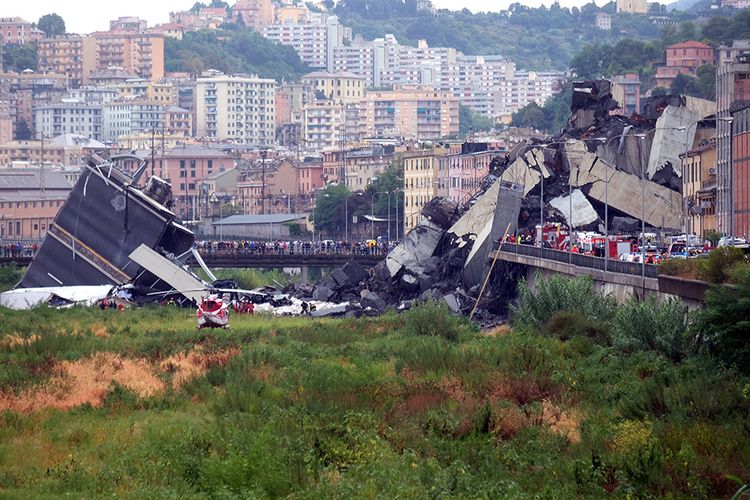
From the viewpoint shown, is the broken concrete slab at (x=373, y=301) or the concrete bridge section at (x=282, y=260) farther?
the concrete bridge section at (x=282, y=260)

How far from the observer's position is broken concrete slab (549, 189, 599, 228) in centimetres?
8756

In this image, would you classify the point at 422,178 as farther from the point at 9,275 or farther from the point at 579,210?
the point at 579,210

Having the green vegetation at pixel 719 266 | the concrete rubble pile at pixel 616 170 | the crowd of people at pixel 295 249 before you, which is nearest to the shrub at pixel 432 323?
the green vegetation at pixel 719 266

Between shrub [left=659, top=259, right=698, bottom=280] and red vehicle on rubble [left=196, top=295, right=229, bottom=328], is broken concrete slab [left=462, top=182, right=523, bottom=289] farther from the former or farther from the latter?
shrub [left=659, top=259, right=698, bottom=280]

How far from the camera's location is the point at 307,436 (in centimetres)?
3769

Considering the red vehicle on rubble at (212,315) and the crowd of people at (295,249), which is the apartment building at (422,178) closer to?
the crowd of people at (295,249)

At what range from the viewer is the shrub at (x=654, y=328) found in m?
48.7

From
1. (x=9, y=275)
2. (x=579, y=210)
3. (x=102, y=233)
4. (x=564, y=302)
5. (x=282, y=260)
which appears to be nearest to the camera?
(x=564, y=302)

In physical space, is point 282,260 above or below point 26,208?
above

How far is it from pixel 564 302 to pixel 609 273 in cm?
322

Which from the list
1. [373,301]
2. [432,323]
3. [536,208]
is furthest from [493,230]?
[432,323]

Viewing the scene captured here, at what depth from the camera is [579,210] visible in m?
88.3

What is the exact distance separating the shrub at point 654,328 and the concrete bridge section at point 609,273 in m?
1.09

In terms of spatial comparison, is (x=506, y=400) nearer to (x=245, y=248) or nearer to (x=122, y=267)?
(x=122, y=267)
